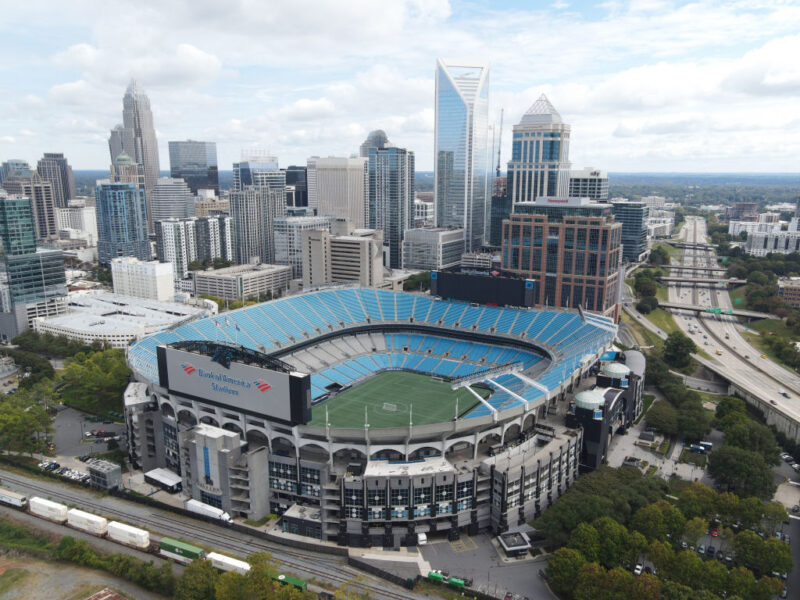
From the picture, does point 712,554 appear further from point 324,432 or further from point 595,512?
point 324,432

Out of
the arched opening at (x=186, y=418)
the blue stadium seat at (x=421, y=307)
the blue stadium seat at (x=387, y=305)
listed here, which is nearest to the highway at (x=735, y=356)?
the blue stadium seat at (x=421, y=307)

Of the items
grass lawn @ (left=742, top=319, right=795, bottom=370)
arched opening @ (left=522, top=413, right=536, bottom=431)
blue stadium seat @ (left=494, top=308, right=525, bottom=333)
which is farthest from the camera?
grass lawn @ (left=742, top=319, right=795, bottom=370)

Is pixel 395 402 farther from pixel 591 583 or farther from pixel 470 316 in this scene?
pixel 591 583

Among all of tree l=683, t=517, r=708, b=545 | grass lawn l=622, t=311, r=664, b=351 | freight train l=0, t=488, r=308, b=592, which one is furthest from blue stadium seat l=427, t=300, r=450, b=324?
freight train l=0, t=488, r=308, b=592

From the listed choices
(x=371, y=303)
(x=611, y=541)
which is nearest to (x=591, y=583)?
(x=611, y=541)

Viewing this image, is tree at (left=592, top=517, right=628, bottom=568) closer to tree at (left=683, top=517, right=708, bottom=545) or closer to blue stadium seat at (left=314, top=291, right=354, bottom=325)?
tree at (left=683, top=517, right=708, bottom=545)

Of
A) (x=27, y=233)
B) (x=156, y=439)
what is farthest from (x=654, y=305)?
(x=27, y=233)

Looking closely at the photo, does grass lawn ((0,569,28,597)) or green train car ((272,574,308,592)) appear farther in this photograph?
grass lawn ((0,569,28,597))

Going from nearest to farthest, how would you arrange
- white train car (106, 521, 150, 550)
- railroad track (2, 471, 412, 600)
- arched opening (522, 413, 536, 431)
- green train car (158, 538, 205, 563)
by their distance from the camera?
railroad track (2, 471, 412, 600) < green train car (158, 538, 205, 563) < white train car (106, 521, 150, 550) < arched opening (522, 413, 536, 431)
